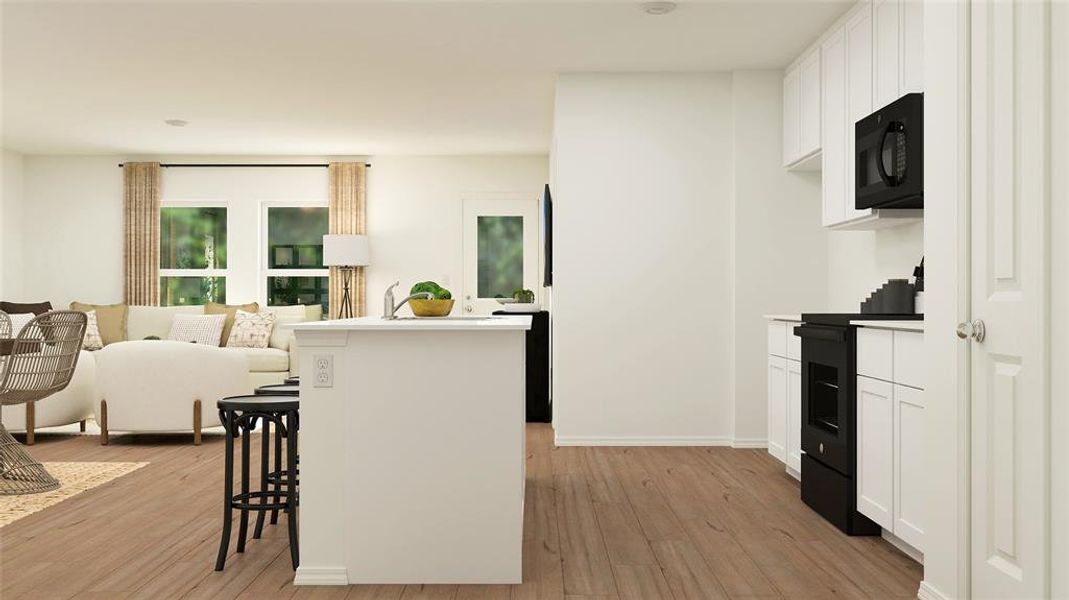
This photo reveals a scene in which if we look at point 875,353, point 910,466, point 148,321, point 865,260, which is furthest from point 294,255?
point 910,466

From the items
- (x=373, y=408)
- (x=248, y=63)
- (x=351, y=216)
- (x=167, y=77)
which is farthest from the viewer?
(x=351, y=216)

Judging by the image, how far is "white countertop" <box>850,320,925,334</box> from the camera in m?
3.00

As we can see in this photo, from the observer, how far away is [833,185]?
15.8ft

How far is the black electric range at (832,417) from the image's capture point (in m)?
3.57

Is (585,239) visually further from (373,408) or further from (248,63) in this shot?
(373,408)

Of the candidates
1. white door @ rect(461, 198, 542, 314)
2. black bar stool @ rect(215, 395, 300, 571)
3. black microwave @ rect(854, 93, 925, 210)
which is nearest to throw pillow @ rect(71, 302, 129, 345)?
white door @ rect(461, 198, 542, 314)

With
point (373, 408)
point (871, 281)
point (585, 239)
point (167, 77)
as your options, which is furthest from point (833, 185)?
point (167, 77)

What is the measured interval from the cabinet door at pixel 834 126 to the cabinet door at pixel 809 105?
0.24 ft

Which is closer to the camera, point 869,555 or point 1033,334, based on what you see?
point 1033,334

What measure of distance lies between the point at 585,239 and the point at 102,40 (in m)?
3.30

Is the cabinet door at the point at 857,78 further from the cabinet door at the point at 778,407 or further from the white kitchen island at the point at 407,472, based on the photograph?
the white kitchen island at the point at 407,472

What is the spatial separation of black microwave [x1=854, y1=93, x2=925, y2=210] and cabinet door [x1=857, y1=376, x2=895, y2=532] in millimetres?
855

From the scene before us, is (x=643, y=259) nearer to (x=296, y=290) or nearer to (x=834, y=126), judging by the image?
(x=834, y=126)

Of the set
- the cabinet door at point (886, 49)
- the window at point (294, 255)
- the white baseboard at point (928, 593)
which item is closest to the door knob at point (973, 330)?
the white baseboard at point (928, 593)
